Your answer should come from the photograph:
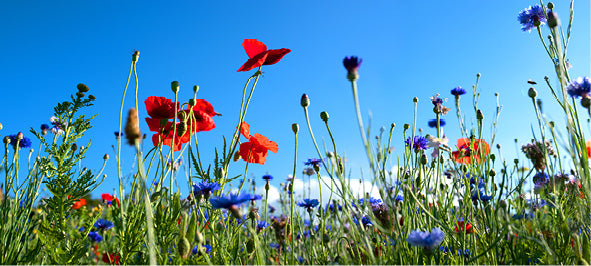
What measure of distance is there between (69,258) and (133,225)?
291 millimetres

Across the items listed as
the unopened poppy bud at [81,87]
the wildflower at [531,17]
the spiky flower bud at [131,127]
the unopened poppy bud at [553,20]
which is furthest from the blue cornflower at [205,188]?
the wildflower at [531,17]

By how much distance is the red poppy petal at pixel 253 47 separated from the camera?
1.57 metres

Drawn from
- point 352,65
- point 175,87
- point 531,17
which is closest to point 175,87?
point 175,87

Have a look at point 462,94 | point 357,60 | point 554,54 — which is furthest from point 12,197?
point 554,54

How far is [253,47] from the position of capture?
5.17ft

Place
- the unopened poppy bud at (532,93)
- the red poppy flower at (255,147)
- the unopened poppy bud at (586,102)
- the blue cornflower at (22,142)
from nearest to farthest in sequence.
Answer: the unopened poppy bud at (586,102), the unopened poppy bud at (532,93), the red poppy flower at (255,147), the blue cornflower at (22,142)

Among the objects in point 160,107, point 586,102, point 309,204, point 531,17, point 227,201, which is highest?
point 531,17

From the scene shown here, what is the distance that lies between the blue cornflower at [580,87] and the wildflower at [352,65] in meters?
0.73

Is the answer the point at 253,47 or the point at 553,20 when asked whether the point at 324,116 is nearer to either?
the point at 253,47

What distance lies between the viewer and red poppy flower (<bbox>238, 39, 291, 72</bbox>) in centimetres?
152

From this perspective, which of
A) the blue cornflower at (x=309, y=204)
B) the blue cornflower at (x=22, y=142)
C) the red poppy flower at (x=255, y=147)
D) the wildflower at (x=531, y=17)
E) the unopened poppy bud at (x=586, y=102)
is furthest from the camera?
the blue cornflower at (x=22, y=142)

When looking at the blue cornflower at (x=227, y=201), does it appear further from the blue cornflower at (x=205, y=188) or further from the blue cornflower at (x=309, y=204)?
the blue cornflower at (x=309, y=204)

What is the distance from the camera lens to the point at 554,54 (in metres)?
1.58

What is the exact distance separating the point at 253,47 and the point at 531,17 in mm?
1385
